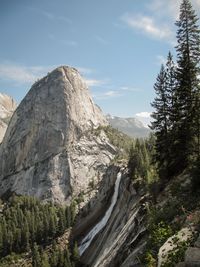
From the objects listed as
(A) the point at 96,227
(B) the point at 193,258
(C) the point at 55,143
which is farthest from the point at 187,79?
(C) the point at 55,143

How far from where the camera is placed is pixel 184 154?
32188 millimetres

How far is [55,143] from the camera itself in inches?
6521

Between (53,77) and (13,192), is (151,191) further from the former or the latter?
(53,77)

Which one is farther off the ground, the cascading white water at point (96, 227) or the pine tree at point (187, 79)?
the pine tree at point (187, 79)

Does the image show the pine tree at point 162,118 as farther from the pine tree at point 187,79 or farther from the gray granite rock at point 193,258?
the gray granite rock at point 193,258

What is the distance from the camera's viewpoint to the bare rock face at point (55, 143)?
151m

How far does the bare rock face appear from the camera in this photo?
150625 millimetres

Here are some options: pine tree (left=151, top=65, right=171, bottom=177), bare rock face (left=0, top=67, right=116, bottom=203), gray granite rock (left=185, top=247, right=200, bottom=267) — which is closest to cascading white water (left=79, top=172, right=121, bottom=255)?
pine tree (left=151, top=65, right=171, bottom=177)

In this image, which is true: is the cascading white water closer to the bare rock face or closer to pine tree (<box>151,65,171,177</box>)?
pine tree (<box>151,65,171,177</box>)

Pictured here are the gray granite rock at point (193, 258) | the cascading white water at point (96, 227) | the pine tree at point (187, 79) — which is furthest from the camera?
the cascading white water at point (96, 227)

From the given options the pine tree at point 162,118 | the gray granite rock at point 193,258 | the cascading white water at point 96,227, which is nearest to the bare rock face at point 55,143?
the cascading white water at point 96,227

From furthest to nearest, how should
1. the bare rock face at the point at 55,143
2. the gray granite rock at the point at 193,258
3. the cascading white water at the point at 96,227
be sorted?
the bare rock face at the point at 55,143
the cascading white water at the point at 96,227
the gray granite rock at the point at 193,258

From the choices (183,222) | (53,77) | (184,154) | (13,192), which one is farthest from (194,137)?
(53,77)

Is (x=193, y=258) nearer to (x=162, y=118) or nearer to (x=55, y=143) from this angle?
(x=162, y=118)
